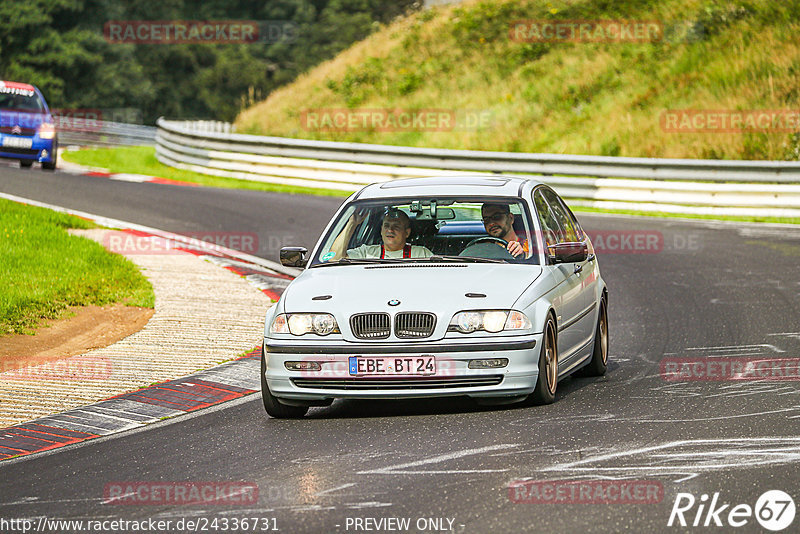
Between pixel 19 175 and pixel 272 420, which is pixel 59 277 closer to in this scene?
pixel 272 420

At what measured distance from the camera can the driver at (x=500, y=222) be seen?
922 cm

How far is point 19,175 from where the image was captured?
84.0 ft

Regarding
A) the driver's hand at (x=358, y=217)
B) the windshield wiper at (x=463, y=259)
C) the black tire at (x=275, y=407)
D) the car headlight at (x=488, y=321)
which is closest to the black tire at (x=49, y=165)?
the driver's hand at (x=358, y=217)

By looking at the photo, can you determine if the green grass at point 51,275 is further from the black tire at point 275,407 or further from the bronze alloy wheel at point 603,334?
the bronze alloy wheel at point 603,334

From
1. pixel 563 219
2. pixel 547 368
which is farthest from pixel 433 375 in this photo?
pixel 563 219

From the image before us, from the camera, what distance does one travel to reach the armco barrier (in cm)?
2191

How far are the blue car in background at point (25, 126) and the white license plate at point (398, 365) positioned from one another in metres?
20.3

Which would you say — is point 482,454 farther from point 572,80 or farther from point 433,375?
point 572,80

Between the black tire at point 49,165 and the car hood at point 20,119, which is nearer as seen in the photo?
the car hood at point 20,119

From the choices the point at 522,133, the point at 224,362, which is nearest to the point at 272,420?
the point at 224,362

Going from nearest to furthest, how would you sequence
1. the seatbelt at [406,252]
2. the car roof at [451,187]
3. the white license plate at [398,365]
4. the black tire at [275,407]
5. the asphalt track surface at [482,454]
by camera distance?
1. the asphalt track surface at [482,454]
2. the white license plate at [398,365]
3. the black tire at [275,407]
4. the seatbelt at [406,252]
5. the car roof at [451,187]

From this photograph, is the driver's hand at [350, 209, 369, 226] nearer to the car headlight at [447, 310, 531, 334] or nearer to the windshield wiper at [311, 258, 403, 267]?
the windshield wiper at [311, 258, 403, 267]

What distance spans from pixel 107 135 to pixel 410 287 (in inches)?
1506

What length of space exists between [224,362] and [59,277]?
396 centimetres
